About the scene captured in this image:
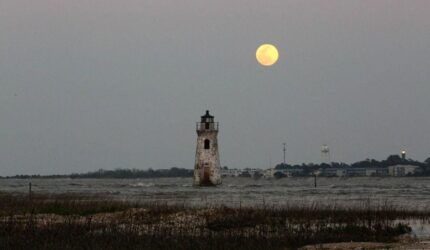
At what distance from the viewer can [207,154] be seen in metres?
76.8

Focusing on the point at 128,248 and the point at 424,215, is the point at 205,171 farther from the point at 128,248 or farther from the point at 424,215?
the point at 128,248

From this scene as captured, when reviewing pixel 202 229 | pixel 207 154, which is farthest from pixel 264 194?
pixel 202 229

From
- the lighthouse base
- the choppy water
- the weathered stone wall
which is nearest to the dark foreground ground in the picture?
the choppy water

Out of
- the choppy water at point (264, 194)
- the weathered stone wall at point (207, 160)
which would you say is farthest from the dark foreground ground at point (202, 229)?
the weathered stone wall at point (207, 160)

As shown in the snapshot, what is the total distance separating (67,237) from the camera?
22.3 metres

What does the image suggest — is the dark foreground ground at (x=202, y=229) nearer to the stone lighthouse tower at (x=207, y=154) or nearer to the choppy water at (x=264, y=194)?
the choppy water at (x=264, y=194)

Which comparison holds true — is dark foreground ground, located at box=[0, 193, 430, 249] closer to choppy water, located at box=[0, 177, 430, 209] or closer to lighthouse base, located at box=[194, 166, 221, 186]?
choppy water, located at box=[0, 177, 430, 209]

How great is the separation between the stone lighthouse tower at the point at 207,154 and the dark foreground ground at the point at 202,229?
131ft

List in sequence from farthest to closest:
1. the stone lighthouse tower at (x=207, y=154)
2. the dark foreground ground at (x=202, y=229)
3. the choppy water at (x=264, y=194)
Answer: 1. the stone lighthouse tower at (x=207, y=154)
2. the choppy water at (x=264, y=194)
3. the dark foreground ground at (x=202, y=229)

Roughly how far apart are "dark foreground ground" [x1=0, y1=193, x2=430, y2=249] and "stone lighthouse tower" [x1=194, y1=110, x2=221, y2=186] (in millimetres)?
39859

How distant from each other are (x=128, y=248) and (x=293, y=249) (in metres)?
4.95

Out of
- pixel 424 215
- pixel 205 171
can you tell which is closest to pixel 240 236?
pixel 424 215

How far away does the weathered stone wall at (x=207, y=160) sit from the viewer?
76.8m

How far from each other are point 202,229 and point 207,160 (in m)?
50.5
